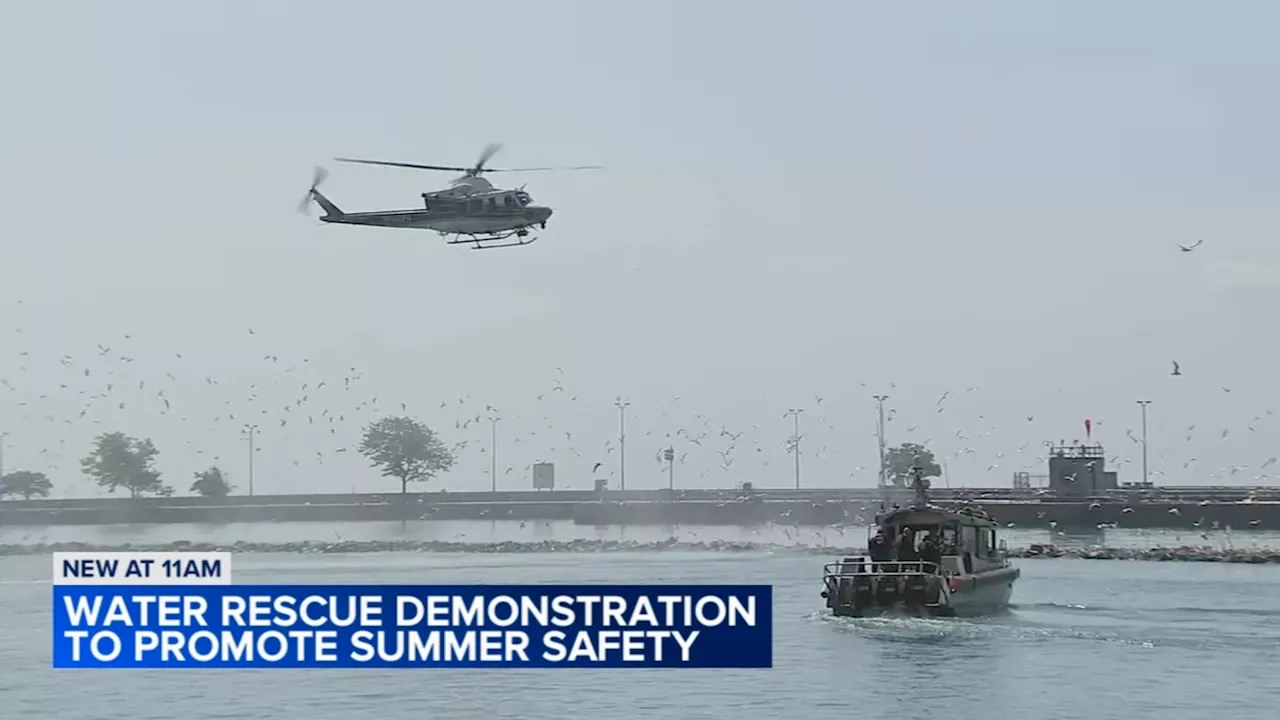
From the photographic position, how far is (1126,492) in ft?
636

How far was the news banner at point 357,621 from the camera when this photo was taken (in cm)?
5053

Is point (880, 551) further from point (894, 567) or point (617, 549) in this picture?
point (617, 549)

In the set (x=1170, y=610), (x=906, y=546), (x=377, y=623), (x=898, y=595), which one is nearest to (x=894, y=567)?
(x=898, y=595)

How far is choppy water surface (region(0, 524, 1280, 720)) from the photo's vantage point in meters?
58.8

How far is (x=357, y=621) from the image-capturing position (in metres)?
53.9

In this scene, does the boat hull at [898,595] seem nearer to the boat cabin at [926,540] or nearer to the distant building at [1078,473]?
the boat cabin at [926,540]

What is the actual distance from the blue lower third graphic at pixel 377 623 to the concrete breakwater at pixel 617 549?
8316 cm

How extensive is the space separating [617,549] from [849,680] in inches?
3718

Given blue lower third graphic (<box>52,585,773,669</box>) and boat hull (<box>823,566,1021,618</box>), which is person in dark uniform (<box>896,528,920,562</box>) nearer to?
boat hull (<box>823,566,1021,618</box>)

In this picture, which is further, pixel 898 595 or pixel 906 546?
pixel 906 546

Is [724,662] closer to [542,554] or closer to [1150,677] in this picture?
[1150,677]

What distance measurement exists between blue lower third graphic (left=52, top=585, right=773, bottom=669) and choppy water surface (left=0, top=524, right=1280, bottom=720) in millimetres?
1795

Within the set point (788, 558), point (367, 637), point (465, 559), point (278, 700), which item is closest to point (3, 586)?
point (465, 559)

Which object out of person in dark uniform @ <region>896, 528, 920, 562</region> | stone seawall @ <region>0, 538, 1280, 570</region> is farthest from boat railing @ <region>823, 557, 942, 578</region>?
stone seawall @ <region>0, 538, 1280, 570</region>
